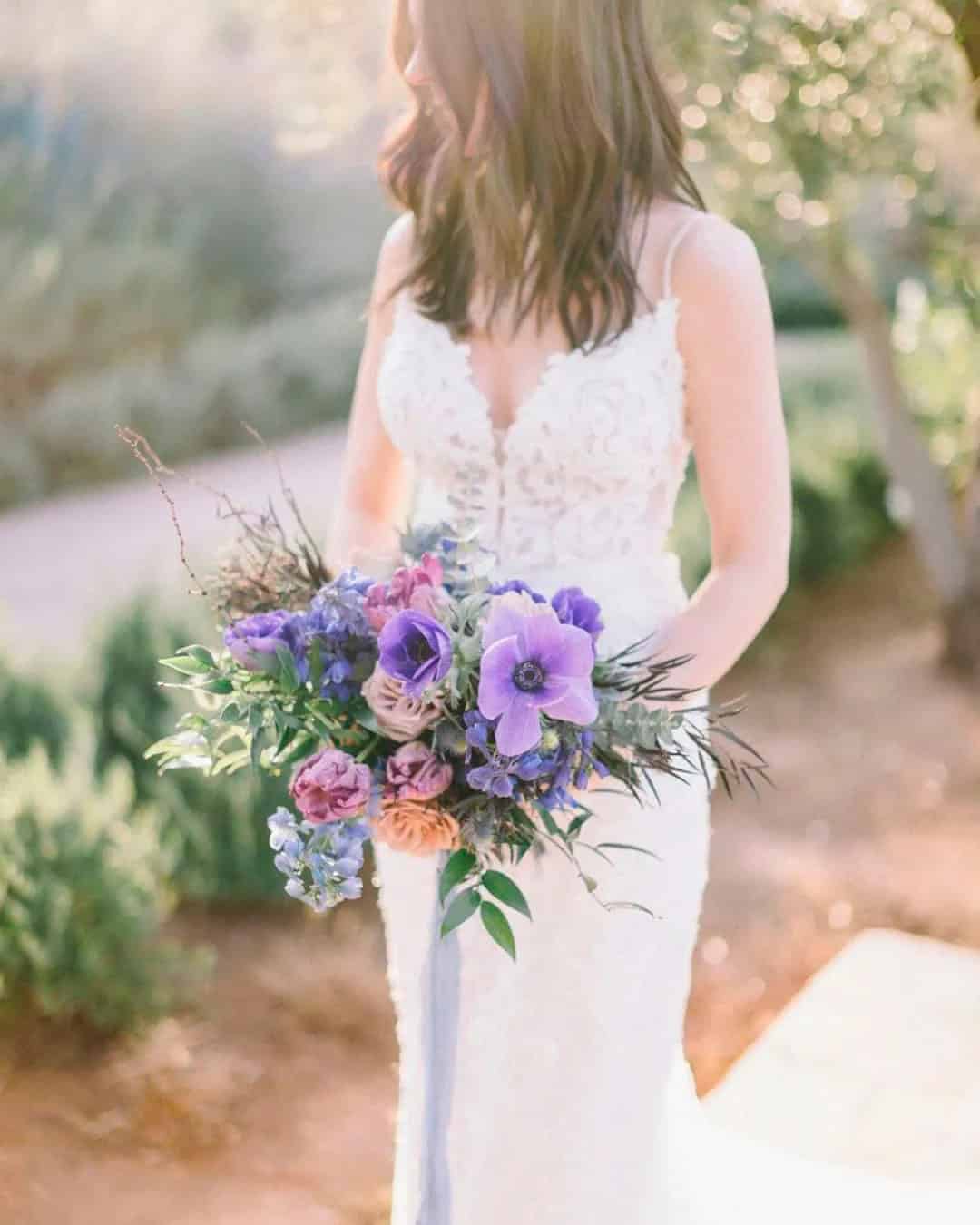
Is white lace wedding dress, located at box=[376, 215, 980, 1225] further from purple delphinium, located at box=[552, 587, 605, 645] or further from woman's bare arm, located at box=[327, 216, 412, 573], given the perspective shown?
purple delphinium, located at box=[552, 587, 605, 645]

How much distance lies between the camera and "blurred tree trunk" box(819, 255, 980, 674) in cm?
619

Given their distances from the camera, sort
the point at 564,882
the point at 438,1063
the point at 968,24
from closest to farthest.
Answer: the point at 438,1063 → the point at 564,882 → the point at 968,24

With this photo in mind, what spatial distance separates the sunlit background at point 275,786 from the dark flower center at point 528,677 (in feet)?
2.28

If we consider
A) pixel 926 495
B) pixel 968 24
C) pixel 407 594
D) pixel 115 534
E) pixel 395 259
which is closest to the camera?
pixel 407 594

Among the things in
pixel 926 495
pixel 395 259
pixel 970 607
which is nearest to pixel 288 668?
pixel 395 259

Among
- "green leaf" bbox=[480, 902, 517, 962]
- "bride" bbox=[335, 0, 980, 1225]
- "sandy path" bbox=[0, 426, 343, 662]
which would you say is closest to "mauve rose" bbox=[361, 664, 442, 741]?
"green leaf" bbox=[480, 902, 517, 962]

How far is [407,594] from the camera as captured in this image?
60.2 inches

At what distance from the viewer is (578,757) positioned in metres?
1.53

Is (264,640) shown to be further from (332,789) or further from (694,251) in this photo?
(694,251)

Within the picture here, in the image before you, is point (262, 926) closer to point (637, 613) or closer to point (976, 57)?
point (637, 613)

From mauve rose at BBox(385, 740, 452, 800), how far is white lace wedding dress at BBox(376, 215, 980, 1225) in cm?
51

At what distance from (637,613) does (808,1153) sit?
5.15 ft

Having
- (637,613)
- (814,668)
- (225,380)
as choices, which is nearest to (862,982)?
(637,613)

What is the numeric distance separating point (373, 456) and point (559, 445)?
0.44m
